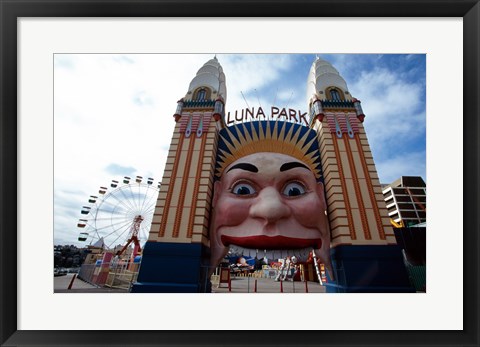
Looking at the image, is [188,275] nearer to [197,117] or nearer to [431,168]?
[197,117]

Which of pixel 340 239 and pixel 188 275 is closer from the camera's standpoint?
pixel 188 275

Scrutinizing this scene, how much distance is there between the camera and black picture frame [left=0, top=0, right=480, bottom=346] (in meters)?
2.69

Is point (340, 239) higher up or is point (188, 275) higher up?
point (340, 239)

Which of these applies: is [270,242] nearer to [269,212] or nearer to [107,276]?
[269,212]

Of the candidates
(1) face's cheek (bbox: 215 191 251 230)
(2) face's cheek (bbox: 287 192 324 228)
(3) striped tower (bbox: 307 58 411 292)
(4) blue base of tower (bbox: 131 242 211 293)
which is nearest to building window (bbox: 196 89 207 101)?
(3) striped tower (bbox: 307 58 411 292)

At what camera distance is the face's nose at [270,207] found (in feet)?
20.9

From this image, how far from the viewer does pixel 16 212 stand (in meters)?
2.86

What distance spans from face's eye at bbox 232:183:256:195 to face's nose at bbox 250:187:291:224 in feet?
1.18

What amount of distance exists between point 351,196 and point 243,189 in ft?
10.2

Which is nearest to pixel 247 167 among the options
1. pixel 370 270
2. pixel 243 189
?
pixel 243 189

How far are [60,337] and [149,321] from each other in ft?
2.91

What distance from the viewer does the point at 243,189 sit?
716 centimetres

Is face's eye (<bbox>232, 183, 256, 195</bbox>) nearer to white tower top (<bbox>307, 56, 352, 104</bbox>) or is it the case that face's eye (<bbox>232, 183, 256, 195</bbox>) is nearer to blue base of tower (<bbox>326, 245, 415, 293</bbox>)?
blue base of tower (<bbox>326, 245, 415, 293</bbox>)

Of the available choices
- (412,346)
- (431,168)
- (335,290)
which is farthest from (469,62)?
(335,290)
